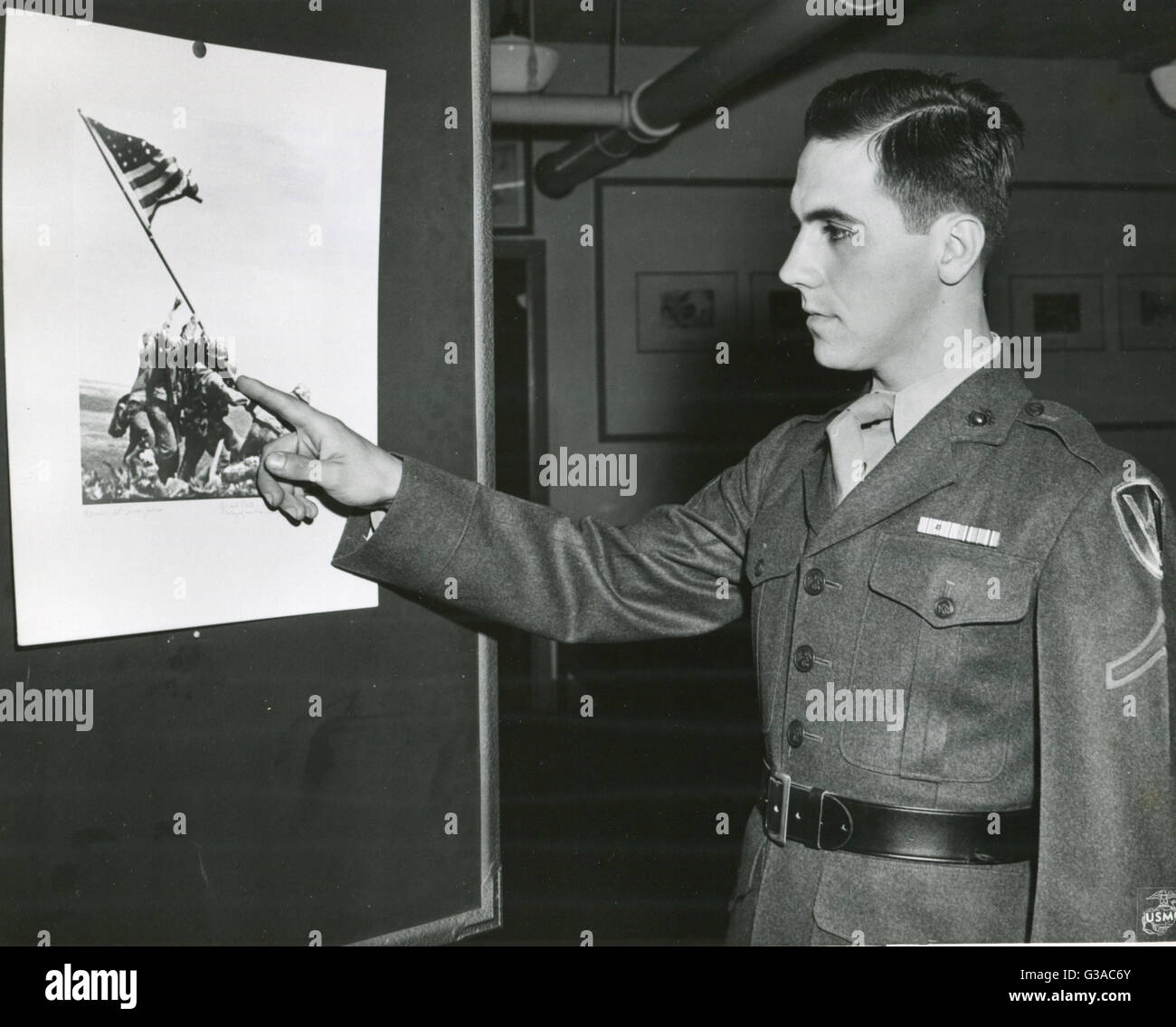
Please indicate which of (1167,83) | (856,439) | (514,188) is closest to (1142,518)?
(856,439)

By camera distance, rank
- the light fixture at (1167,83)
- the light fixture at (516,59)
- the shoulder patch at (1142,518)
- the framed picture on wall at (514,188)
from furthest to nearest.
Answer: the framed picture on wall at (514,188) → the light fixture at (1167,83) → the light fixture at (516,59) → the shoulder patch at (1142,518)

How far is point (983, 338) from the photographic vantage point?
1.06 metres

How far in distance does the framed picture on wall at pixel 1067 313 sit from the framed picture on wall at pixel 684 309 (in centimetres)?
111

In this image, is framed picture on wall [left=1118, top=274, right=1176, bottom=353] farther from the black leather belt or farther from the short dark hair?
the black leather belt

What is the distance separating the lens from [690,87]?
3172 millimetres

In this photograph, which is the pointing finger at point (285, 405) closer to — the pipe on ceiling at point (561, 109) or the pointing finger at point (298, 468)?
the pointing finger at point (298, 468)

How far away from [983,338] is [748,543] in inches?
12.3

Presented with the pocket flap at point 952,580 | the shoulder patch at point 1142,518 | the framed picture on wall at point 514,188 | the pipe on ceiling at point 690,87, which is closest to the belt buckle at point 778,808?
the pocket flap at point 952,580

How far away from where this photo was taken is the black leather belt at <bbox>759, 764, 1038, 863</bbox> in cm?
95

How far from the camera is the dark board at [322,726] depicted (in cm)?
85

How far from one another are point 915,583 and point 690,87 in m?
2.53

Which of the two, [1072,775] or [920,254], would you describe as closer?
[1072,775]
